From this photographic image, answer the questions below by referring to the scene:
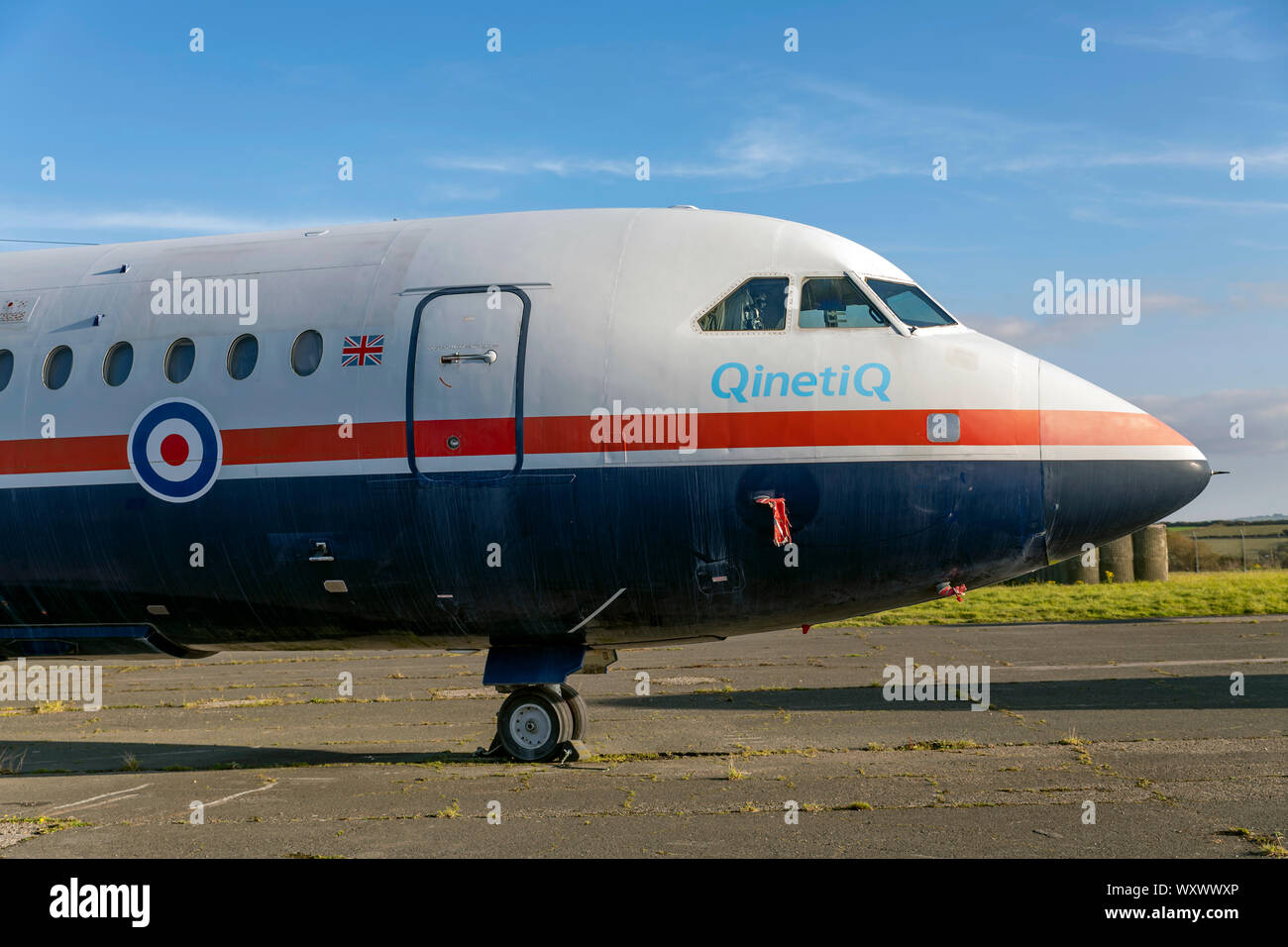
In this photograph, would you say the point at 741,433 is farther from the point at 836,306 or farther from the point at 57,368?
the point at 57,368

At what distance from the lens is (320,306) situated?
11.2 m

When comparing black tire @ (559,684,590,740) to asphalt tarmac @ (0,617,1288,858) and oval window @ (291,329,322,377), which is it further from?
oval window @ (291,329,322,377)

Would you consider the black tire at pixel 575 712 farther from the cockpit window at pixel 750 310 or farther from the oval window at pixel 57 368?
the oval window at pixel 57 368

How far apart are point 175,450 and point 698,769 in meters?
6.17

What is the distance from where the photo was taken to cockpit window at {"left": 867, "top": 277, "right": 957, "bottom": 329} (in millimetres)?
10664

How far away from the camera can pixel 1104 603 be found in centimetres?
3378

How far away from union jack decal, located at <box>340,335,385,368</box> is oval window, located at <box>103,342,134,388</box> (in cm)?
243

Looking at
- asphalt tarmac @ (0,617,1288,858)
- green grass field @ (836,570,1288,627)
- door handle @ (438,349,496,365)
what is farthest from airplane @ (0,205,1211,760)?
green grass field @ (836,570,1288,627)

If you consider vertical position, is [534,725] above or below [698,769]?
above

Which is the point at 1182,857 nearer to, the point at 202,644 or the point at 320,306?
the point at 320,306

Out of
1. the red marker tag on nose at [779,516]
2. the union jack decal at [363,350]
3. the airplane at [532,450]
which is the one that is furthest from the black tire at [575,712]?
the union jack decal at [363,350]

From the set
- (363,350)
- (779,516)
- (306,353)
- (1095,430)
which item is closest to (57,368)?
(306,353)
